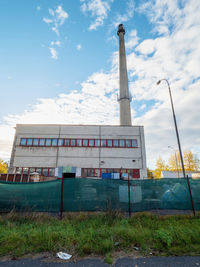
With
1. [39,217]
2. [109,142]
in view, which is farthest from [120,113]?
[39,217]

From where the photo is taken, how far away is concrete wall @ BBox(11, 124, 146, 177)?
75.7 ft

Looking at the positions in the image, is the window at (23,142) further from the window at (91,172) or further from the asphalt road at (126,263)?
the asphalt road at (126,263)

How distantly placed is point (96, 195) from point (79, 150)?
1637 centimetres

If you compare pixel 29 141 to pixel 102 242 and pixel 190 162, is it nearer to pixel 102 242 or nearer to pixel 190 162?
pixel 102 242

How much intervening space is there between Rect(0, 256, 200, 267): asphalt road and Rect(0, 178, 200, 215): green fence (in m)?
3.54

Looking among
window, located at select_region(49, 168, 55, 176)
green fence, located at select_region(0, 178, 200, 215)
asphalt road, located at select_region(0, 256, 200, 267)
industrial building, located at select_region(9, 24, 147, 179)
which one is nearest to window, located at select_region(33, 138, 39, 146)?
industrial building, located at select_region(9, 24, 147, 179)

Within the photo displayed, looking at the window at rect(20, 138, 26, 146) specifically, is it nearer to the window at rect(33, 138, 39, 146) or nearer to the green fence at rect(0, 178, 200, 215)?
the window at rect(33, 138, 39, 146)

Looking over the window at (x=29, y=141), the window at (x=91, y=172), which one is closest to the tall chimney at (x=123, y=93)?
the window at (x=91, y=172)

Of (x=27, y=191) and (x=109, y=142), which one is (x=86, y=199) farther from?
(x=109, y=142)

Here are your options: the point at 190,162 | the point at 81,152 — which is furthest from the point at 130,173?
the point at 190,162

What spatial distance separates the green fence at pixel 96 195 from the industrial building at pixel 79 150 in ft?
47.5

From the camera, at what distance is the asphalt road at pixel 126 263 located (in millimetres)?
3350

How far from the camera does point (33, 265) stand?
3363mm

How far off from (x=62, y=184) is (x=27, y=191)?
1668mm
